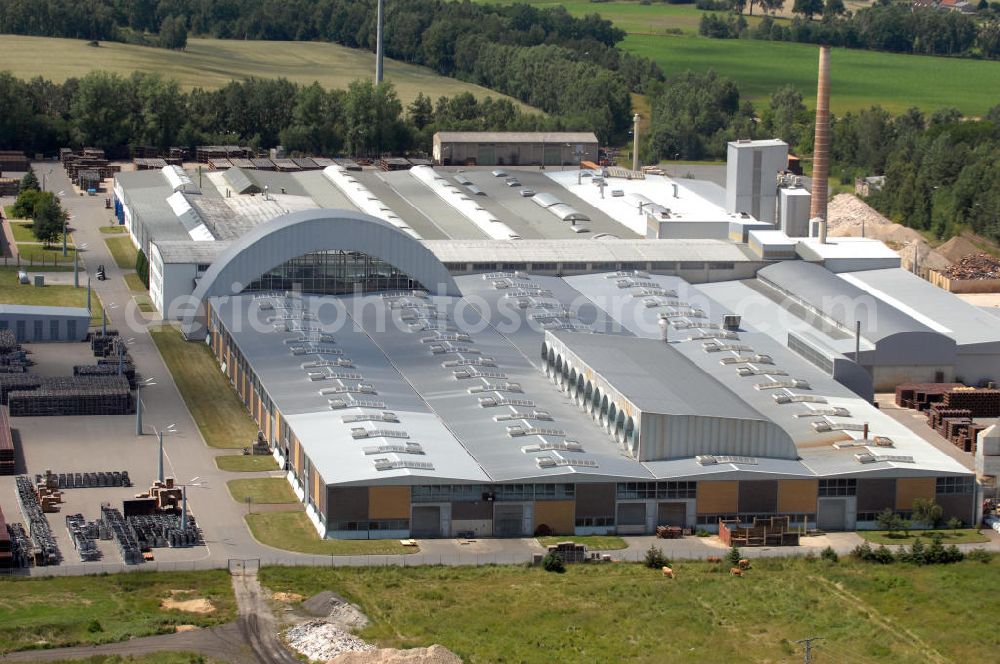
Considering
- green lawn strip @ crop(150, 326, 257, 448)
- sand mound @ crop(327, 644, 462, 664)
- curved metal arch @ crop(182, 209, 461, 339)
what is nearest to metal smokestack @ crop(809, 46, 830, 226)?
curved metal arch @ crop(182, 209, 461, 339)

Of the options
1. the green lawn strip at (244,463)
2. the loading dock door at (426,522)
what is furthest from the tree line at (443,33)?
the loading dock door at (426,522)

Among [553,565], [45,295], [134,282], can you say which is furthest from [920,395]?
[45,295]

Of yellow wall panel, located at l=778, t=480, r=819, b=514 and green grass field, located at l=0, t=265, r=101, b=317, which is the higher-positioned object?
green grass field, located at l=0, t=265, r=101, b=317

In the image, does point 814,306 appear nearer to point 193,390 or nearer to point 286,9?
point 193,390

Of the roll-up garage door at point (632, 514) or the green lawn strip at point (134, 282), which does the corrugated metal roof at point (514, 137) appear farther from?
the roll-up garage door at point (632, 514)

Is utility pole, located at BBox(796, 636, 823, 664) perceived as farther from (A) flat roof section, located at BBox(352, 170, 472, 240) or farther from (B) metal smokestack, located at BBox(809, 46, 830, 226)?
(A) flat roof section, located at BBox(352, 170, 472, 240)

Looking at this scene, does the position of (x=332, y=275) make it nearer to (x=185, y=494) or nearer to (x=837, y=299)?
(x=837, y=299)
